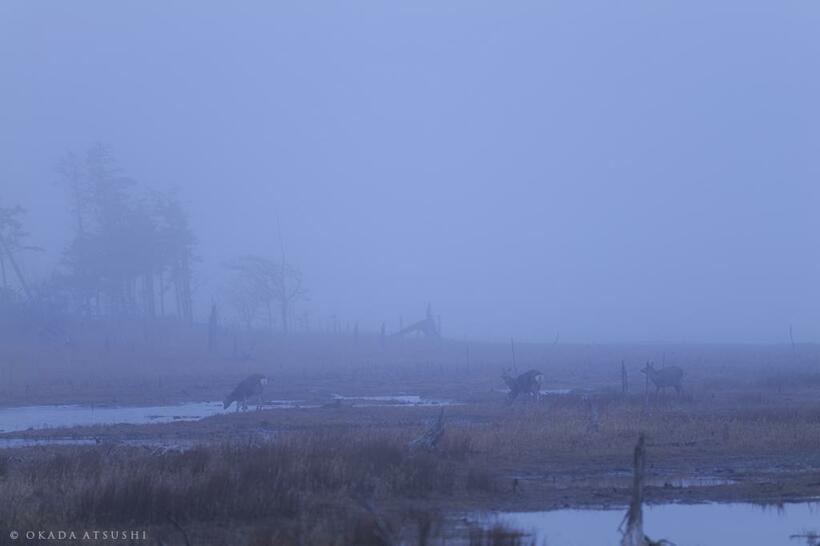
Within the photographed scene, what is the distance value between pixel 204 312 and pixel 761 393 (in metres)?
121

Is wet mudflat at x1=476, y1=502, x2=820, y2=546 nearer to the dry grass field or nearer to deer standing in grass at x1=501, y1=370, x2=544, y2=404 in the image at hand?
the dry grass field

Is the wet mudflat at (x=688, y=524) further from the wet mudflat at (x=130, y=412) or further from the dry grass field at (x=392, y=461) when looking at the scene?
the wet mudflat at (x=130, y=412)

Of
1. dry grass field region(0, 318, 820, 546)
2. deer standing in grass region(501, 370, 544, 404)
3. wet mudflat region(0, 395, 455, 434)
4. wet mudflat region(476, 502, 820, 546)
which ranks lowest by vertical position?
wet mudflat region(476, 502, 820, 546)

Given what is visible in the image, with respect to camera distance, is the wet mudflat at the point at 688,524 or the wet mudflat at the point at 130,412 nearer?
the wet mudflat at the point at 688,524

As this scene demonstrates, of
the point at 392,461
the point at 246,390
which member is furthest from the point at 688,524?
the point at 246,390

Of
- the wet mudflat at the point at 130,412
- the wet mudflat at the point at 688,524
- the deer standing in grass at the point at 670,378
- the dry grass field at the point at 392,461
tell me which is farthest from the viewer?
the deer standing in grass at the point at 670,378

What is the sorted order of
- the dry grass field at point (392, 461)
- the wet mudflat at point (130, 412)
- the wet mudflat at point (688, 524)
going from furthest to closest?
the wet mudflat at point (130, 412), the wet mudflat at point (688, 524), the dry grass field at point (392, 461)

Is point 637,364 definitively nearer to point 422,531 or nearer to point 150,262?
point 150,262

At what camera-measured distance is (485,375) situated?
228 feet

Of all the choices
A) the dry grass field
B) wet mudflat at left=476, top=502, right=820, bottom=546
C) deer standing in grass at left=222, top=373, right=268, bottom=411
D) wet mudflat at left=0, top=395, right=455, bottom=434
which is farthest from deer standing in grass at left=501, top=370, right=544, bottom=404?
wet mudflat at left=476, top=502, right=820, bottom=546

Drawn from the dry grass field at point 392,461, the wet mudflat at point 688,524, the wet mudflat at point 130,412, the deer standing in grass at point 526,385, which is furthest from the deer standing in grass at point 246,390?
the wet mudflat at point 688,524

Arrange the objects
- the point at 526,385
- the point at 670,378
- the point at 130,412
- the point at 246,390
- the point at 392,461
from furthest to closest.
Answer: the point at 130,412
the point at 246,390
the point at 670,378
the point at 526,385
the point at 392,461

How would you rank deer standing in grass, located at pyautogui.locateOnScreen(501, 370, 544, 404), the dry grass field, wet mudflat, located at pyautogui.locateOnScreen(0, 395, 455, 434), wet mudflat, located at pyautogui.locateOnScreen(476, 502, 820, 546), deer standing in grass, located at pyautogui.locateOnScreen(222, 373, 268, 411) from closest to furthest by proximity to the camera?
the dry grass field < wet mudflat, located at pyautogui.locateOnScreen(476, 502, 820, 546) < wet mudflat, located at pyautogui.locateOnScreen(0, 395, 455, 434) < deer standing in grass, located at pyautogui.locateOnScreen(501, 370, 544, 404) < deer standing in grass, located at pyautogui.locateOnScreen(222, 373, 268, 411)

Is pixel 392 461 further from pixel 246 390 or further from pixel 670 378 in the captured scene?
pixel 670 378
